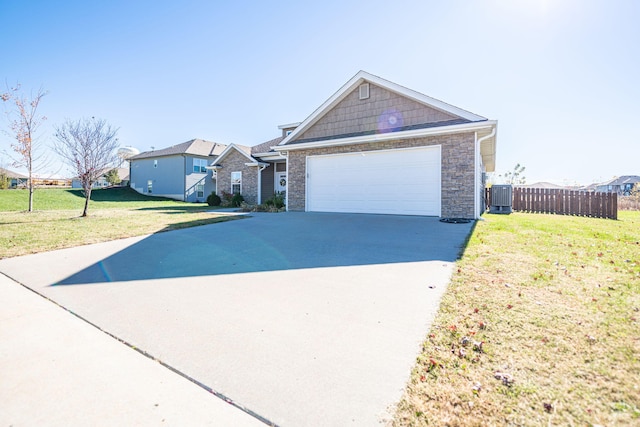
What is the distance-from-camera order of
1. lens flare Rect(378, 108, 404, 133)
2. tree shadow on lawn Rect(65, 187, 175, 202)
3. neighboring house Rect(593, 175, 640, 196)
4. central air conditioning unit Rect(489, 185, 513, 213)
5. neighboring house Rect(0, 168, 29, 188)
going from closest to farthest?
lens flare Rect(378, 108, 404, 133) → central air conditioning unit Rect(489, 185, 513, 213) → neighboring house Rect(0, 168, 29, 188) → tree shadow on lawn Rect(65, 187, 175, 202) → neighboring house Rect(593, 175, 640, 196)

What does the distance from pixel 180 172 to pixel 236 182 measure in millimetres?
11695

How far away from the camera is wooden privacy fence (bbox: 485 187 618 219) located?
41.5 ft

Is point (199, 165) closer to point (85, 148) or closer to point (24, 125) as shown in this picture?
point (24, 125)

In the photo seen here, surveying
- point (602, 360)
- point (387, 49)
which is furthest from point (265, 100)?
point (602, 360)

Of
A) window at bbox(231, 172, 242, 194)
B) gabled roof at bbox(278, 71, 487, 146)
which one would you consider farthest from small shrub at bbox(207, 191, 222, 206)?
gabled roof at bbox(278, 71, 487, 146)

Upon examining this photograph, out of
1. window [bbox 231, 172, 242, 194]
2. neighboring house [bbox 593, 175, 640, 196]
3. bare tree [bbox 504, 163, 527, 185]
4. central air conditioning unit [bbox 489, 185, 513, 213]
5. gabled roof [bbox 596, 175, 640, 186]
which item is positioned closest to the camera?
central air conditioning unit [bbox 489, 185, 513, 213]

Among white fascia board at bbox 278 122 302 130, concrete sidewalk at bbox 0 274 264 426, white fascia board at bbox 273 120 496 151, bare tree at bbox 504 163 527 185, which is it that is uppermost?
bare tree at bbox 504 163 527 185

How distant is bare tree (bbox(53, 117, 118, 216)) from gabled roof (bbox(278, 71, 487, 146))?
8.78 metres

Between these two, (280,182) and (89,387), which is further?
(280,182)

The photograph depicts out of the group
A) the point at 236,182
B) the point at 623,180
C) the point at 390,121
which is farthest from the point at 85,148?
the point at 623,180

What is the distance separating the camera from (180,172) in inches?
1105

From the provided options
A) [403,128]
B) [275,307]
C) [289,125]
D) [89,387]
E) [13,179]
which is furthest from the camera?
[13,179]

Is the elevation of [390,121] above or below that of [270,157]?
above

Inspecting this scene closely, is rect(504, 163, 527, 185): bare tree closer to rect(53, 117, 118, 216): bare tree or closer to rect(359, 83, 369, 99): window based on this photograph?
rect(359, 83, 369, 99): window
